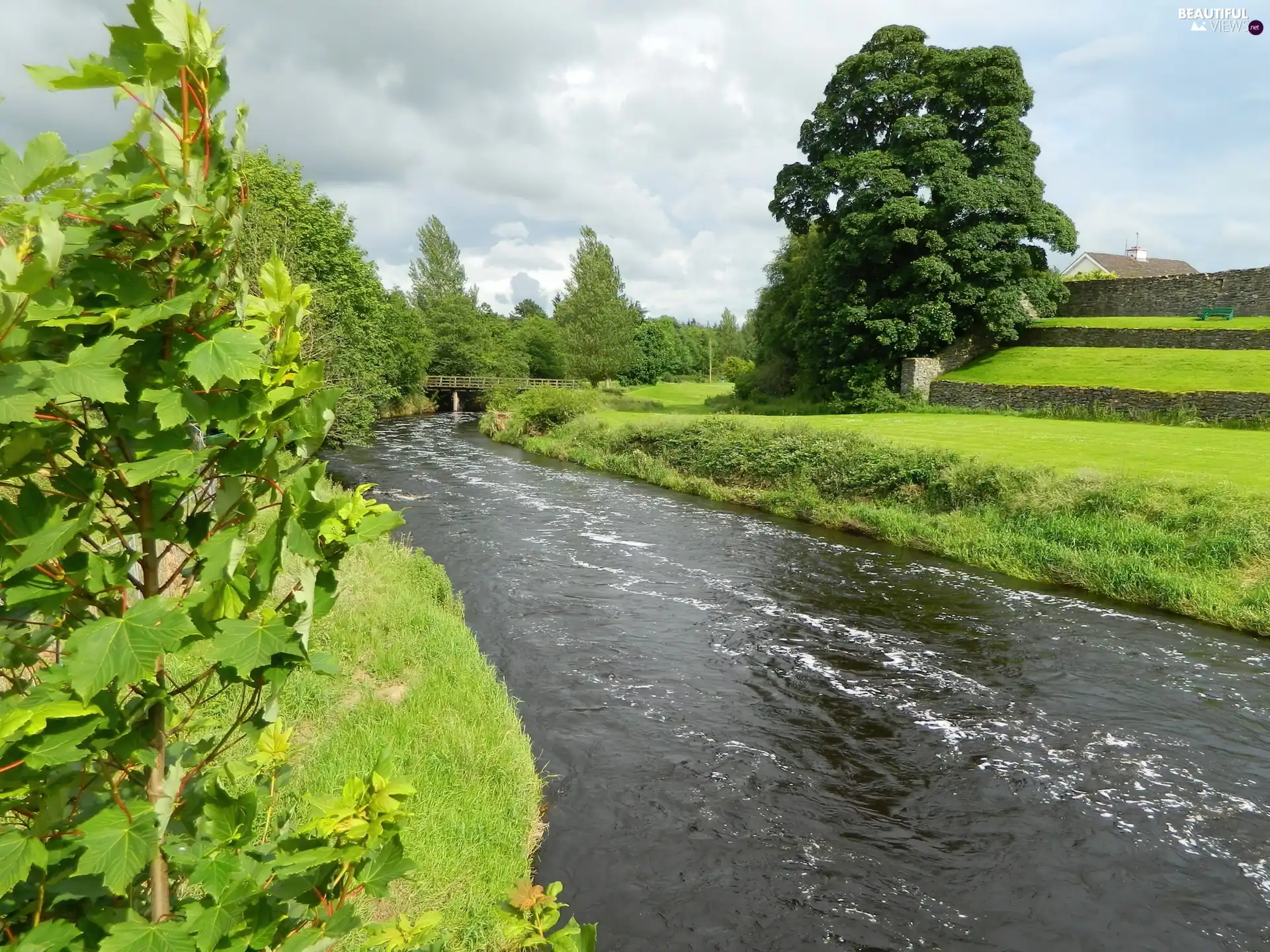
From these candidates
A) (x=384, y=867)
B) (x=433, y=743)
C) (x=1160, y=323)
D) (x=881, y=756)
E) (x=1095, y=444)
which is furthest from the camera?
(x=1160, y=323)

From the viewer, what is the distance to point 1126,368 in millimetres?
31859

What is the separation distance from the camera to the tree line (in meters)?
26.8

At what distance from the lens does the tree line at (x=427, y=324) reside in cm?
2684

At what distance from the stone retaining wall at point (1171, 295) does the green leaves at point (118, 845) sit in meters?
47.1

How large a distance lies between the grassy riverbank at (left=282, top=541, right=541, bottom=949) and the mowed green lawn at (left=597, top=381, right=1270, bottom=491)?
16044 mm

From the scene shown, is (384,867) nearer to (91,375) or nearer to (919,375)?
(91,375)

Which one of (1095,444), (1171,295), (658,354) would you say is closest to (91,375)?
(1095,444)

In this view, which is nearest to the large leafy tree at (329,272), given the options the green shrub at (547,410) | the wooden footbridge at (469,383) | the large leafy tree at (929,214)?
the green shrub at (547,410)

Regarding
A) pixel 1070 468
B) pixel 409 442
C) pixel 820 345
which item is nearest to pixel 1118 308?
pixel 820 345

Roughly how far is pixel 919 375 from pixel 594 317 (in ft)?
139

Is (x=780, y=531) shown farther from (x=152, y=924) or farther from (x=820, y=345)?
(x=820, y=345)

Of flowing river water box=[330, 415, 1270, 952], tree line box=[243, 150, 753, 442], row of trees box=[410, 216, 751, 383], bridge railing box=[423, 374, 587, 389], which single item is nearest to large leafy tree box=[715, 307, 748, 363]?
tree line box=[243, 150, 753, 442]

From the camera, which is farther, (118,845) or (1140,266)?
(1140,266)

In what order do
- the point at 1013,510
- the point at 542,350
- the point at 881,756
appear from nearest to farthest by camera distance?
the point at 881,756 → the point at 1013,510 → the point at 542,350
